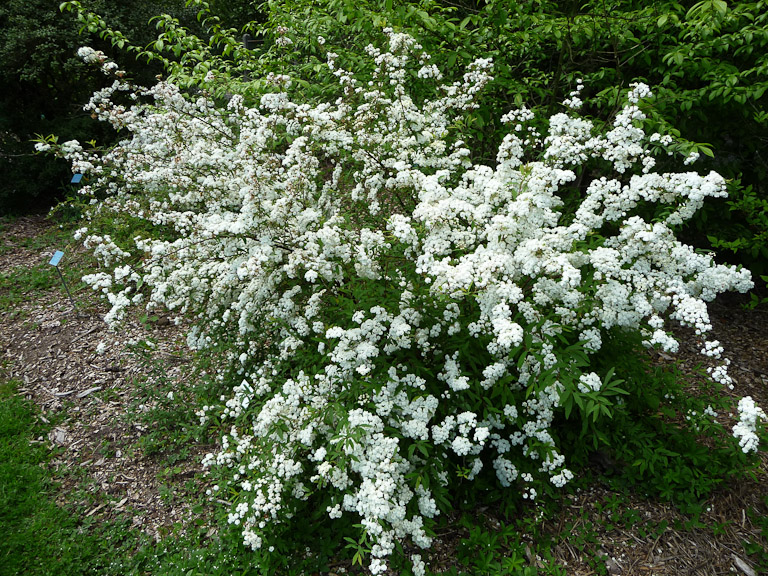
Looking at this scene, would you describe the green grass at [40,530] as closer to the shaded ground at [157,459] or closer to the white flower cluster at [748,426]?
the shaded ground at [157,459]

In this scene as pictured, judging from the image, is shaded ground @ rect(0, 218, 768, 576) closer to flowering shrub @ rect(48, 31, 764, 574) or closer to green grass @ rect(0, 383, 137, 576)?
green grass @ rect(0, 383, 137, 576)

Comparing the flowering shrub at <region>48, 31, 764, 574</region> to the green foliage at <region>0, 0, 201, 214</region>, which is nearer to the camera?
the flowering shrub at <region>48, 31, 764, 574</region>

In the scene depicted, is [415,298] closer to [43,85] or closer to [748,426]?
[748,426]

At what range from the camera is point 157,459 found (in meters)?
4.17

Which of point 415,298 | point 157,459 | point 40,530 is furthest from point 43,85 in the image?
point 415,298

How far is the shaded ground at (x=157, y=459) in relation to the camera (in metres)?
3.20

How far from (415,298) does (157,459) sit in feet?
8.85

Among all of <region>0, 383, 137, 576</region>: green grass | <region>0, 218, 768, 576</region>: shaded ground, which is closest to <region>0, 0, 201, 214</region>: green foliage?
<region>0, 218, 768, 576</region>: shaded ground

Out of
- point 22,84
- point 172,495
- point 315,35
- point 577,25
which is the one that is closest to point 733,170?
point 577,25

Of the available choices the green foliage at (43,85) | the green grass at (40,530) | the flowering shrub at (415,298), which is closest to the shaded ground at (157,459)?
the green grass at (40,530)

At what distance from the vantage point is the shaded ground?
3199 millimetres

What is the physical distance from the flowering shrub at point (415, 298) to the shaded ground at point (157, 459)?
0.47 m

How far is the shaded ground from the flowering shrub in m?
0.47

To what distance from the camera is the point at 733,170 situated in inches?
188
